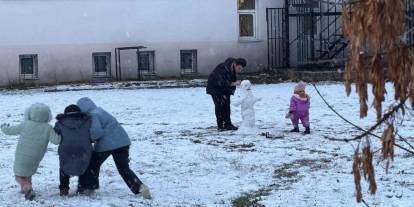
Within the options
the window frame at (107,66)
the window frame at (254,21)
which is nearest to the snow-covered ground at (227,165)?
the window frame at (107,66)

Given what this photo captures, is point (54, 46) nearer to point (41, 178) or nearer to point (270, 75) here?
point (270, 75)

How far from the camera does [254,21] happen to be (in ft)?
76.8

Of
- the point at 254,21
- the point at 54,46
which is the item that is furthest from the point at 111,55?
the point at 254,21

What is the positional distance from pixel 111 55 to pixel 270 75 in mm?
4808

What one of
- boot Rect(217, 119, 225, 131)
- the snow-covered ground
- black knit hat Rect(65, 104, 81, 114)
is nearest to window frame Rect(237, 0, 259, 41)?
the snow-covered ground

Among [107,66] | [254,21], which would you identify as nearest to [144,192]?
[107,66]

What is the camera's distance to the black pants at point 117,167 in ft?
25.4

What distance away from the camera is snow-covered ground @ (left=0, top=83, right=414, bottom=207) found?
26.1 feet

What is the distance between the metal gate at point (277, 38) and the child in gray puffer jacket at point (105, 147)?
50.8 ft

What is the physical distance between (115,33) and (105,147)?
14692mm

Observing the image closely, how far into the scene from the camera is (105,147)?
25.1 feet

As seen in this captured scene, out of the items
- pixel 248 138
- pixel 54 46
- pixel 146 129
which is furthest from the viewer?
pixel 54 46

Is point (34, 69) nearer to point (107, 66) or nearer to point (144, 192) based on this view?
point (107, 66)

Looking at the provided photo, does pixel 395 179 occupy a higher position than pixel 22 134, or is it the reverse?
pixel 22 134
